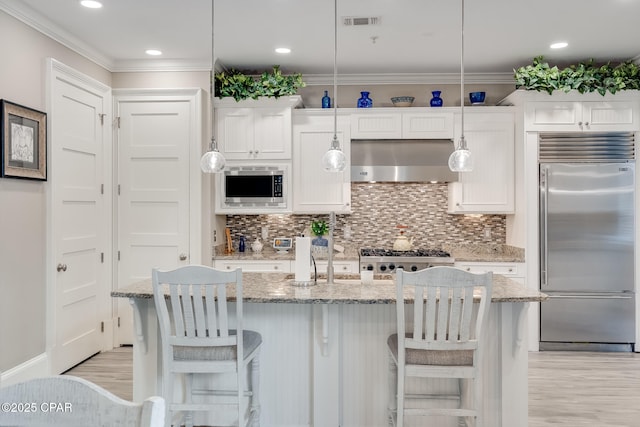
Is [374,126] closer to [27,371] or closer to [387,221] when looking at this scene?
[387,221]

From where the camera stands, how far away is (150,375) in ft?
8.69

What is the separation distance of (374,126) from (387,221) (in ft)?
3.51

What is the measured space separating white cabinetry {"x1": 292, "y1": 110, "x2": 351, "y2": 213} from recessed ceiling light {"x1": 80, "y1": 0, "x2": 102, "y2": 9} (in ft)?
6.70

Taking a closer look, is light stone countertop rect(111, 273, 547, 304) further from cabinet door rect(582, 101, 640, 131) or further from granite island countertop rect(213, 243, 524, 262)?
cabinet door rect(582, 101, 640, 131)

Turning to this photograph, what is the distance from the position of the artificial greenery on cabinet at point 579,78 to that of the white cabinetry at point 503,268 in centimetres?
170

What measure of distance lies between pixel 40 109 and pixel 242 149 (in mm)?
1799

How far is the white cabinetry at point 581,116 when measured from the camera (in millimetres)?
4398

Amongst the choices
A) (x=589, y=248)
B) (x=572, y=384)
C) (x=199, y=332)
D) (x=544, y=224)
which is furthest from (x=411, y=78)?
(x=199, y=332)

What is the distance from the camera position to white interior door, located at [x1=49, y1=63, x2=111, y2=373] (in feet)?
11.9

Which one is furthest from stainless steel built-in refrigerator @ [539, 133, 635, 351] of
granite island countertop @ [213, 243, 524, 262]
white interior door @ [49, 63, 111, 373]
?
white interior door @ [49, 63, 111, 373]

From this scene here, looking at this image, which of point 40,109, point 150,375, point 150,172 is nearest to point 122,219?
point 150,172

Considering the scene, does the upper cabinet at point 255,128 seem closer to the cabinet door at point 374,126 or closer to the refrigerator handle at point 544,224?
the cabinet door at point 374,126

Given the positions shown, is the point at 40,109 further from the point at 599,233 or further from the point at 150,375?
the point at 599,233

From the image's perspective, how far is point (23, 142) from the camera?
3244 millimetres
